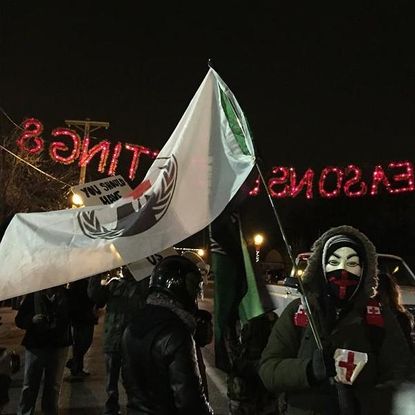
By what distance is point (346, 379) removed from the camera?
233 cm

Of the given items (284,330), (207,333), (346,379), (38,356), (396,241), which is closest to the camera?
(346,379)

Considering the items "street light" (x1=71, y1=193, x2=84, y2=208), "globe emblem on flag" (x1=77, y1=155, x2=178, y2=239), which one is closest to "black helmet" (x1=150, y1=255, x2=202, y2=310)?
"globe emblem on flag" (x1=77, y1=155, x2=178, y2=239)

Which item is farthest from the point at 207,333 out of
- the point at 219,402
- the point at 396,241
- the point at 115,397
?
the point at 396,241

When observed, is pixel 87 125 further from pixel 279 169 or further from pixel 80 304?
pixel 80 304

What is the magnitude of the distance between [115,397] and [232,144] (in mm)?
4129

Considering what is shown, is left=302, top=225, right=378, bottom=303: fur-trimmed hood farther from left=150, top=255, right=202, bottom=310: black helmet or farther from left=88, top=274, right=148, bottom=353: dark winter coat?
left=88, top=274, right=148, bottom=353: dark winter coat

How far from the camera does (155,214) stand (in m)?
3.46

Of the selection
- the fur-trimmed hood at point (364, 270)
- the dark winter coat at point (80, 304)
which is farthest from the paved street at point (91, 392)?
the fur-trimmed hood at point (364, 270)

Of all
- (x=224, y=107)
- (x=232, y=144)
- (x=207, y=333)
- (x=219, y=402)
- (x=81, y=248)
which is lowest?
(x=219, y=402)

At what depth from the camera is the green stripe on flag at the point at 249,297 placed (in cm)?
356

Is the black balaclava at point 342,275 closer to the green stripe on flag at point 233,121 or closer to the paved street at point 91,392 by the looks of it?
the green stripe on flag at point 233,121

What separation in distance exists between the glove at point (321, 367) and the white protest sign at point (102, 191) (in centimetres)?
331

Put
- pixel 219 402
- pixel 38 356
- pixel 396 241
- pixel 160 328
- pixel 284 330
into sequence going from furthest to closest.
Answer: pixel 396 241
pixel 219 402
pixel 38 356
pixel 160 328
pixel 284 330

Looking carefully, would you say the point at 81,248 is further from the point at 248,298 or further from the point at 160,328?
the point at 248,298
